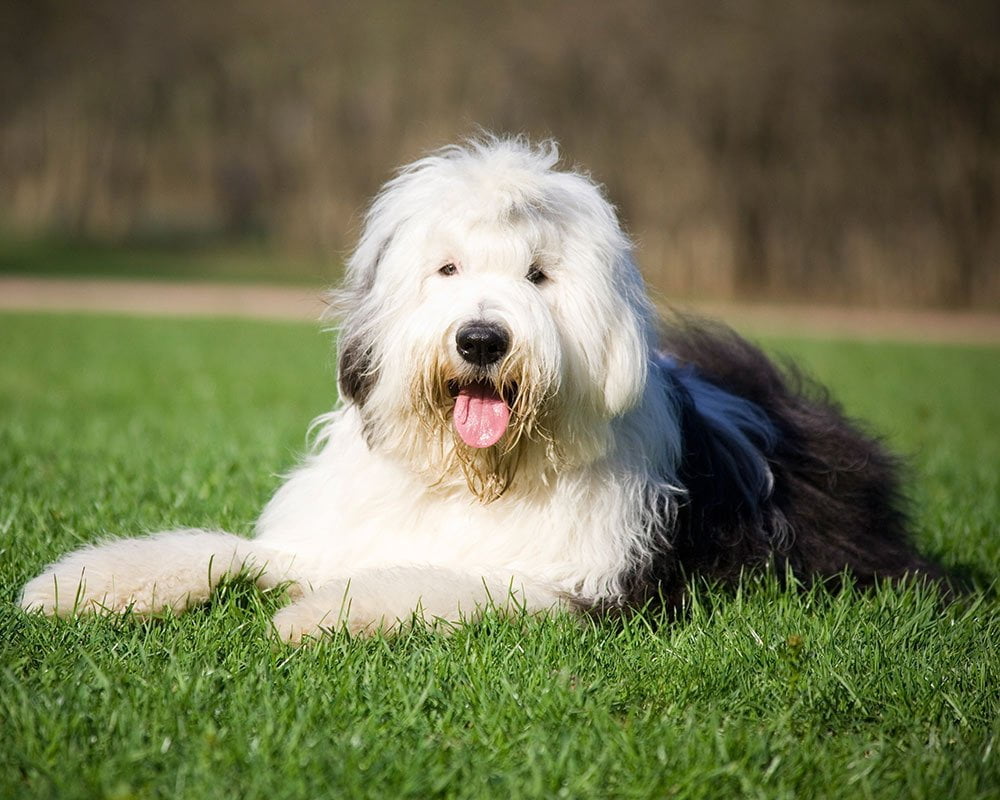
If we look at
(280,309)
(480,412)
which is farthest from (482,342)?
(280,309)

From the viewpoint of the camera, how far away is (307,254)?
2789 centimetres

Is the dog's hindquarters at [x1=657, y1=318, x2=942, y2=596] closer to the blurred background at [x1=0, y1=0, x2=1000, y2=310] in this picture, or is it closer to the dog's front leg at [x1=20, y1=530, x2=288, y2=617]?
the dog's front leg at [x1=20, y1=530, x2=288, y2=617]

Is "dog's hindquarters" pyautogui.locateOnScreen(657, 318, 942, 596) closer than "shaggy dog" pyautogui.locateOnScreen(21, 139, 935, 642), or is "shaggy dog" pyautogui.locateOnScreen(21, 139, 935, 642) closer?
"shaggy dog" pyautogui.locateOnScreen(21, 139, 935, 642)

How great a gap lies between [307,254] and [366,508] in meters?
24.6

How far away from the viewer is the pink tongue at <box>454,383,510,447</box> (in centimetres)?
355

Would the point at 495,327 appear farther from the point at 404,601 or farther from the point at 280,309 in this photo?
the point at 280,309

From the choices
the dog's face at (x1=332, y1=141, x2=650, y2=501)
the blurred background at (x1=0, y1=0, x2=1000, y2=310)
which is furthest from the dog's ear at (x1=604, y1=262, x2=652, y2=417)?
the blurred background at (x1=0, y1=0, x2=1000, y2=310)

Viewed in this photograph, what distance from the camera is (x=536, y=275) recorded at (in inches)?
144

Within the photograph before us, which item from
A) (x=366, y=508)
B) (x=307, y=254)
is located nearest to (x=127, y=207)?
(x=307, y=254)

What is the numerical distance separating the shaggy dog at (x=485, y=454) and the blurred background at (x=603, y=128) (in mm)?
17597

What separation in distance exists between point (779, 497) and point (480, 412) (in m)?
1.41

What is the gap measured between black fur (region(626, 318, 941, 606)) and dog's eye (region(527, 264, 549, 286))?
0.74 meters

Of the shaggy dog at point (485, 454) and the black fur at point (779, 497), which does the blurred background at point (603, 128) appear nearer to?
the black fur at point (779, 497)

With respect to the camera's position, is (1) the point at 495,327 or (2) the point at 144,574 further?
(2) the point at 144,574
